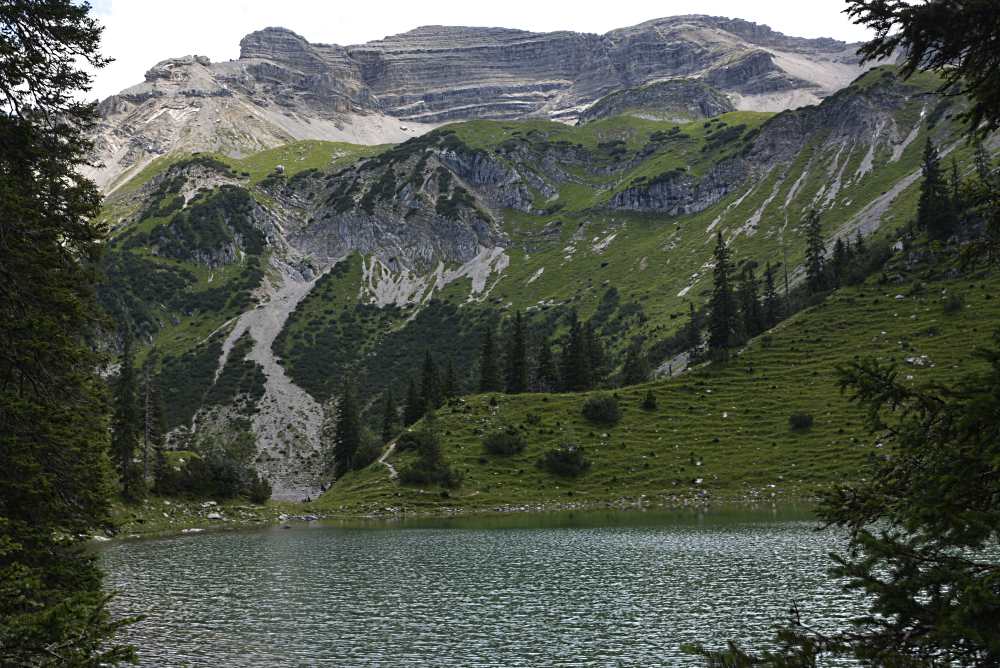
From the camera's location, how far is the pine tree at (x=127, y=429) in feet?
290

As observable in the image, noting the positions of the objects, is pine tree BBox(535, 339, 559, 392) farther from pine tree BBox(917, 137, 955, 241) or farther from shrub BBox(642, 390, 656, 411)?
pine tree BBox(917, 137, 955, 241)

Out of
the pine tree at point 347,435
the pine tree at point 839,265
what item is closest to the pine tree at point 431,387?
the pine tree at point 347,435

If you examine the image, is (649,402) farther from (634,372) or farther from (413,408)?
(413,408)

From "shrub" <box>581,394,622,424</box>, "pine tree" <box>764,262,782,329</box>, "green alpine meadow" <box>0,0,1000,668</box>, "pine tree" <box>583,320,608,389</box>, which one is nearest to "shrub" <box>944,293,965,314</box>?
"green alpine meadow" <box>0,0,1000,668</box>

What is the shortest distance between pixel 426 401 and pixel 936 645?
419 feet

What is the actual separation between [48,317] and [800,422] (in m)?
101

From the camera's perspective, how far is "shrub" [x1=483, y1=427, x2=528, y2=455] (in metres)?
112

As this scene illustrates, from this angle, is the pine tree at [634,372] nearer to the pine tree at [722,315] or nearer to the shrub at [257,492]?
the pine tree at [722,315]

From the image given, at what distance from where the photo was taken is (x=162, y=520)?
88875mm

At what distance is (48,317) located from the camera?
19.2 m

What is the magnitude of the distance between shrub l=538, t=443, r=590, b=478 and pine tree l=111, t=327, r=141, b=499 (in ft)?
183

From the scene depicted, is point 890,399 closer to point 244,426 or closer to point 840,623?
point 840,623

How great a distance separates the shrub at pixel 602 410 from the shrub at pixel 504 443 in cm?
1160

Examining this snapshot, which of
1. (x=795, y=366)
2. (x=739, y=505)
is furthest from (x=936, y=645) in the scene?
(x=795, y=366)
